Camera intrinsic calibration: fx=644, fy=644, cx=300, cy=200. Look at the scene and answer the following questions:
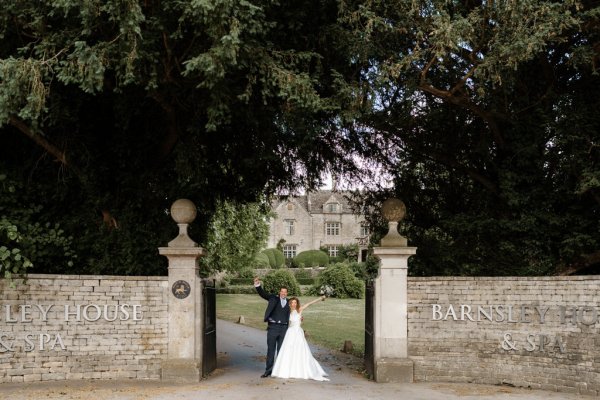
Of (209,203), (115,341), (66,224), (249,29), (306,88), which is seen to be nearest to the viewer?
(249,29)

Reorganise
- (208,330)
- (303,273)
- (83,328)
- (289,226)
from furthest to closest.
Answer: (289,226), (303,273), (208,330), (83,328)

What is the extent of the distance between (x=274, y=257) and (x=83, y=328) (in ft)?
155

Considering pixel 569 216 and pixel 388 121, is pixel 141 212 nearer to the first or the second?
pixel 388 121

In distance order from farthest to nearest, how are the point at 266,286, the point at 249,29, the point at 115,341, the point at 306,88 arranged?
the point at 266,286, the point at 115,341, the point at 306,88, the point at 249,29

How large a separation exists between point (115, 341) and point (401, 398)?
5.09m

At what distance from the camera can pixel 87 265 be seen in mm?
12945

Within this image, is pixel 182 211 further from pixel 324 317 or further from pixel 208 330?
pixel 324 317

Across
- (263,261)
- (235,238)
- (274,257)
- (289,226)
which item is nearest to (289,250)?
(289,226)

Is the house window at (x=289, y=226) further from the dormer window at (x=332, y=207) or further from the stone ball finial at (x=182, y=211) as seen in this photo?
the stone ball finial at (x=182, y=211)

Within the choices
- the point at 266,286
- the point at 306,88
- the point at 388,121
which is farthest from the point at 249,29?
the point at 266,286

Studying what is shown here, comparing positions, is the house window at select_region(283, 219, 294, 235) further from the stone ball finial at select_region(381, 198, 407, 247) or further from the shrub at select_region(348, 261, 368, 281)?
the stone ball finial at select_region(381, 198, 407, 247)

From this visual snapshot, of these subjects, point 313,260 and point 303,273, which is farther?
point 313,260

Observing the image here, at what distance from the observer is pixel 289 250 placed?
6725 centimetres

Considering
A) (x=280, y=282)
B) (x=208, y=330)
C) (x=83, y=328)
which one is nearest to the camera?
(x=83, y=328)
